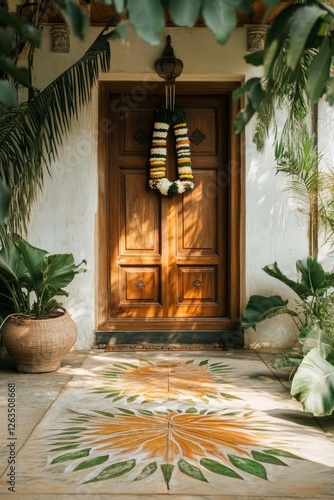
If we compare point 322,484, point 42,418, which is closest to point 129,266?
point 42,418

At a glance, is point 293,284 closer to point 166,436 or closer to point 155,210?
point 155,210

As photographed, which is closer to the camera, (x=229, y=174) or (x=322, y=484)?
(x=322, y=484)

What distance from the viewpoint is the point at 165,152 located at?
6484 millimetres

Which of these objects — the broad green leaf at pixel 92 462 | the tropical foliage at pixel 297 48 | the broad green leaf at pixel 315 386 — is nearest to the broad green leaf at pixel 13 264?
the broad green leaf at pixel 92 462

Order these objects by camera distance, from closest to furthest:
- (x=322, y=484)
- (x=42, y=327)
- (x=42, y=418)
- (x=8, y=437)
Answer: (x=322, y=484) → (x=8, y=437) → (x=42, y=418) → (x=42, y=327)

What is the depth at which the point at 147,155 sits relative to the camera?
6.65 metres

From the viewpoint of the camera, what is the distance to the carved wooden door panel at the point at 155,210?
6656 mm

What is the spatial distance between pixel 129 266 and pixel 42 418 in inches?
109

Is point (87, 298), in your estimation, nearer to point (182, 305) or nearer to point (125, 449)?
point (182, 305)

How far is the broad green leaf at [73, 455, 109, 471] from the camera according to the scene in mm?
3230

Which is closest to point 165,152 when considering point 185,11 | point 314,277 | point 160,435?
point 314,277

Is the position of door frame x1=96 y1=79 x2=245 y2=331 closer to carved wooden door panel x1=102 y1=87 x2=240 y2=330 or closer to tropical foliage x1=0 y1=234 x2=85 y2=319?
carved wooden door panel x1=102 y1=87 x2=240 y2=330

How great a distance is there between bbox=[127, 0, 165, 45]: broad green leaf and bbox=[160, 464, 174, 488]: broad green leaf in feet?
8.23

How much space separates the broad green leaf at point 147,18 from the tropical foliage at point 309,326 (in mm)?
3141
